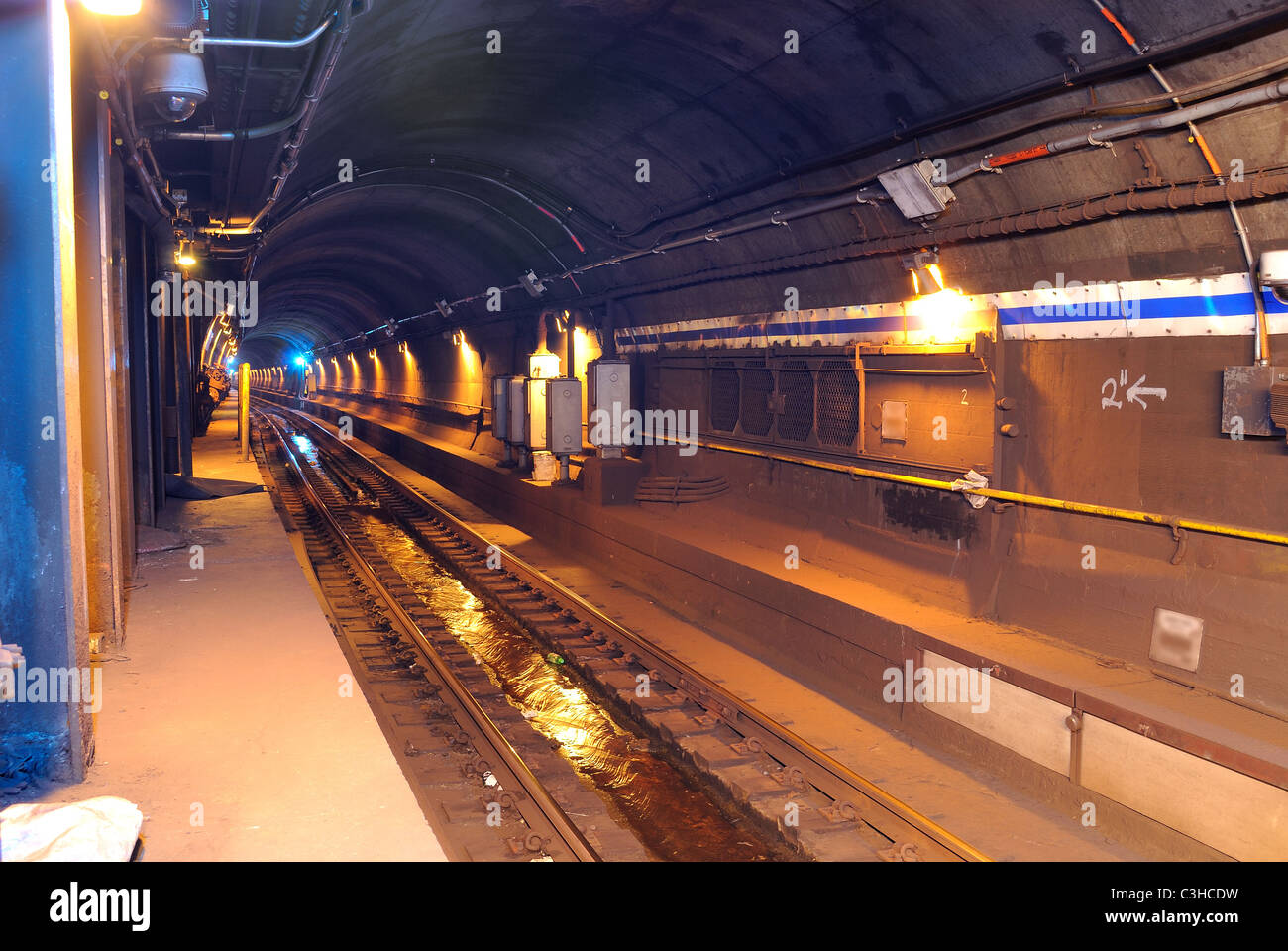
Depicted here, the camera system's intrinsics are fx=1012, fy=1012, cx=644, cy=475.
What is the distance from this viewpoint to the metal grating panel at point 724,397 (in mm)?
14039

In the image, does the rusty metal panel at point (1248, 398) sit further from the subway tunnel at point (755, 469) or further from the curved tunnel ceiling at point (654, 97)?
the curved tunnel ceiling at point (654, 97)

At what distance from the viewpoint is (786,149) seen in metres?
10.3

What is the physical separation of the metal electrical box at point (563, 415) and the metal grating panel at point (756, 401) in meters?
4.99

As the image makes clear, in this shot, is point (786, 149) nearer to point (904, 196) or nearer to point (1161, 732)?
point (904, 196)

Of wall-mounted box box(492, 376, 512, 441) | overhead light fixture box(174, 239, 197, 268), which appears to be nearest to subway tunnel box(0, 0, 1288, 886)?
overhead light fixture box(174, 239, 197, 268)

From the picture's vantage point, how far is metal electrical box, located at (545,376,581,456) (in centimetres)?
1786

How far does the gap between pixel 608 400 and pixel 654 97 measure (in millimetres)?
6474

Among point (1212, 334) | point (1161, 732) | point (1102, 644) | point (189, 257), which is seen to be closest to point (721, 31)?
point (1212, 334)

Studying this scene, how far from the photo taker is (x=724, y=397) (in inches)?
564

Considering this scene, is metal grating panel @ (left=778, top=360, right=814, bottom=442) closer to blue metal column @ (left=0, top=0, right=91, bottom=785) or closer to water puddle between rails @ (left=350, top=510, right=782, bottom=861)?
water puddle between rails @ (left=350, top=510, right=782, bottom=861)

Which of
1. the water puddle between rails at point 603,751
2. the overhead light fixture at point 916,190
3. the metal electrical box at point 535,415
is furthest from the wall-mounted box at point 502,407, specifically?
the overhead light fixture at point 916,190

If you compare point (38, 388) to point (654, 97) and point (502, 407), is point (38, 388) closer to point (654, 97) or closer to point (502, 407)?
point (654, 97)

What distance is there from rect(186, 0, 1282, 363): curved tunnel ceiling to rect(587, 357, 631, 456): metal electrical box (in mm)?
1407

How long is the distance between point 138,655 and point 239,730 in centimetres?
183
